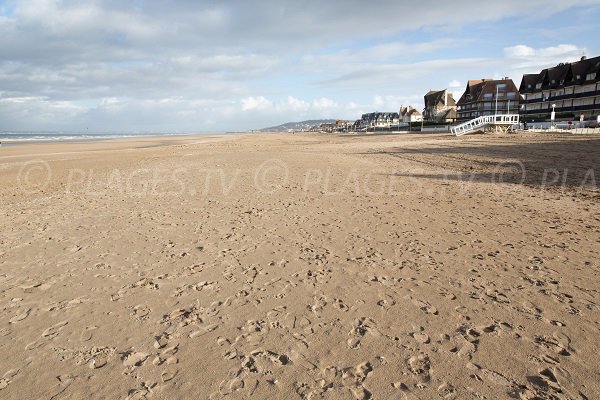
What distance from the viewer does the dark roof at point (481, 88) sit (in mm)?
81875

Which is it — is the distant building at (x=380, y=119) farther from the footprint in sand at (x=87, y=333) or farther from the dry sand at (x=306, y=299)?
the footprint in sand at (x=87, y=333)

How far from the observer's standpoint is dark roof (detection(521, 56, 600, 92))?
59869 mm

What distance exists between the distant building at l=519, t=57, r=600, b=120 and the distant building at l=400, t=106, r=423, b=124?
1862 inches

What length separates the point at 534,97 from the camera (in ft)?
242

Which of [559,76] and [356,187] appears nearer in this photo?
[356,187]

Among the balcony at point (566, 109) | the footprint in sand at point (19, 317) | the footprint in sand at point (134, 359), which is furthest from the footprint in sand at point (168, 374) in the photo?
the balcony at point (566, 109)

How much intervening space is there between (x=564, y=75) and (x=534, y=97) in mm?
8999

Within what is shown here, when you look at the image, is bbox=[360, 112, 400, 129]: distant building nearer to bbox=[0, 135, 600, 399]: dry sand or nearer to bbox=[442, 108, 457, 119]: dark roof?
bbox=[442, 108, 457, 119]: dark roof

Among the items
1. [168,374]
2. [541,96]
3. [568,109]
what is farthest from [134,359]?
[541,96]

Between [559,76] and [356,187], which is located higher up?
[559,76]

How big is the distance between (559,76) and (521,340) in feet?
267

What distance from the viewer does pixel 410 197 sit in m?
10.3

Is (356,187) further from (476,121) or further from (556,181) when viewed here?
(476,121)

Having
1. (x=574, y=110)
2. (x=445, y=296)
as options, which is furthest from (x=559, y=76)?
(x=445, y=296)
